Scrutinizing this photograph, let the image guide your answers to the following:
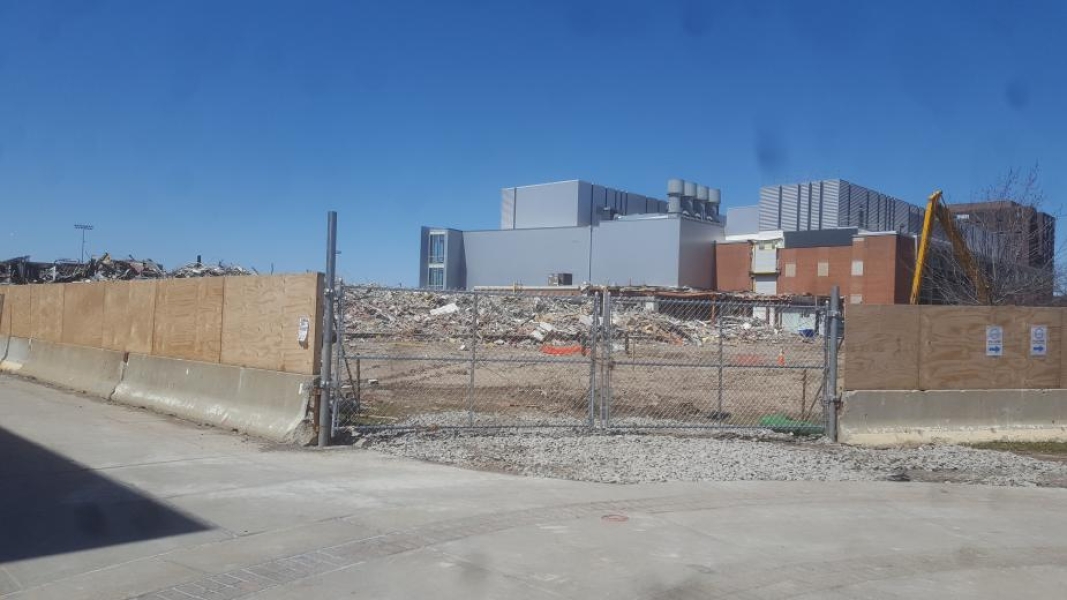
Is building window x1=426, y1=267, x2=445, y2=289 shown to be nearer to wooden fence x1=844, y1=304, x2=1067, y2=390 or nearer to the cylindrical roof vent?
the cylindrical roof vent

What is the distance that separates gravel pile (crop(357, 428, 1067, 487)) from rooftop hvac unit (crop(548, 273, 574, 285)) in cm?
5963

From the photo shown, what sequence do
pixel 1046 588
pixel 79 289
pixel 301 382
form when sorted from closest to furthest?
pixel 1046 588
pixel 301 382
pixel 79 289

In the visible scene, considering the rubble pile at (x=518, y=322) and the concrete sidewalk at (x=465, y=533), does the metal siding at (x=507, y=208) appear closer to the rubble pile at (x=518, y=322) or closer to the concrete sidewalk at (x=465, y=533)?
the rubble pile at (x=518, y=322)

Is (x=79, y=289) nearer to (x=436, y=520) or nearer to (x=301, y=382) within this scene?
(x=301, y=382)

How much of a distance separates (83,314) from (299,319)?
10.1 m

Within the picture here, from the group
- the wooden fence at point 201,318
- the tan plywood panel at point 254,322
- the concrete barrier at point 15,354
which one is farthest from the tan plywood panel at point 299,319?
the concrete barrier at point 15,354

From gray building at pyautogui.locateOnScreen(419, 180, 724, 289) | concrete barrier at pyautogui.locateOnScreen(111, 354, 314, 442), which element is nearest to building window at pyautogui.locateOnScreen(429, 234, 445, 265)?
gray building at pyautogui.locateOnScreen(419, 180, 724, 289)

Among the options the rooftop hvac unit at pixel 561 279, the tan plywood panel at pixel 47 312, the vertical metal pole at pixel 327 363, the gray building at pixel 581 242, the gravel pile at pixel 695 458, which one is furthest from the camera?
the rooftop hvac unit at pixel 561 279

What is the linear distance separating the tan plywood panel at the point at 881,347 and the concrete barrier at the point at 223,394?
7.85 m

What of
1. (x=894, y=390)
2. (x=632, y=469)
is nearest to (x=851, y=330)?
(x=894, y=390)

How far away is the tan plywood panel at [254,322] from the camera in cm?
1255

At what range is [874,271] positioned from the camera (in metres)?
60.8

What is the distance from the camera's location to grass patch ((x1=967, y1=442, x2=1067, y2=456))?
13.1 m

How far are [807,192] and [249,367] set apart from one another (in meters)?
70.5
